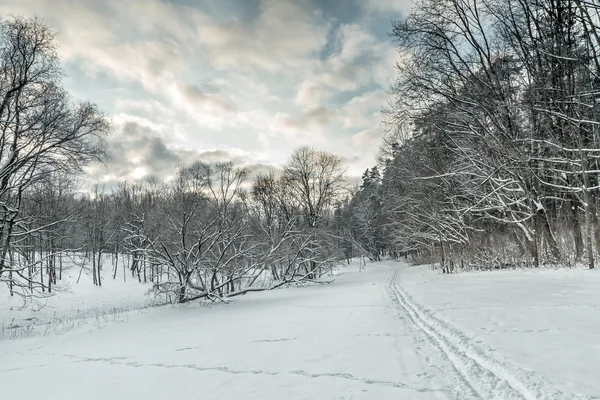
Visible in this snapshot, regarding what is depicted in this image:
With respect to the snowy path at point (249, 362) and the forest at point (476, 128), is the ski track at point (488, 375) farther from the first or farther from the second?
the forest at point (476, 128)


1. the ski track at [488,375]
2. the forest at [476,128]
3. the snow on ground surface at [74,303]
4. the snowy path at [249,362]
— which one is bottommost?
the snow on ground surface at [74,303]

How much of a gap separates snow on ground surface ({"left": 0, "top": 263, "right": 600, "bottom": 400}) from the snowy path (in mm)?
A: 27

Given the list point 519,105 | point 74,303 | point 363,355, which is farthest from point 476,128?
point 74,303

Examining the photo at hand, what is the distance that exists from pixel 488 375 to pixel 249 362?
11.4ft

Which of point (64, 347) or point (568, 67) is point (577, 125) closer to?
point (568, 67)

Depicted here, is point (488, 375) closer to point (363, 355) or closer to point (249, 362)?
point (363, 355)

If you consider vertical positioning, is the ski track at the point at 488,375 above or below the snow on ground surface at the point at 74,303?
above

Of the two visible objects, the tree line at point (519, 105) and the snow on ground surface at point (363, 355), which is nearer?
the snow on ground surface at point (363, 355)

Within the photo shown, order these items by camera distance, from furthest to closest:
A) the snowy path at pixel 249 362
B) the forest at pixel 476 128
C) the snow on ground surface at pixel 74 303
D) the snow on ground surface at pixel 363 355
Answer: the snow on ground surface at pixel 74 303, the forest at pixel 476 128, the snowy path at pixel 249 362, the snow on ground surface at pixel 363 355

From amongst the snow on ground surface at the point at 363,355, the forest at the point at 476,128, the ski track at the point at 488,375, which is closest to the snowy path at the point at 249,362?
the snow on ground surface at the point at 363,355

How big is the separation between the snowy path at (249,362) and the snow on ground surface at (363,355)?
27 millimetres

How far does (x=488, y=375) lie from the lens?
3768mm

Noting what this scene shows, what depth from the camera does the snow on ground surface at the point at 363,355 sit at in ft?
12.2

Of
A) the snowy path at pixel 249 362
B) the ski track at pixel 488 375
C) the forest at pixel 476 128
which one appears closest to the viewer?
the ski track at pixel 488 375
